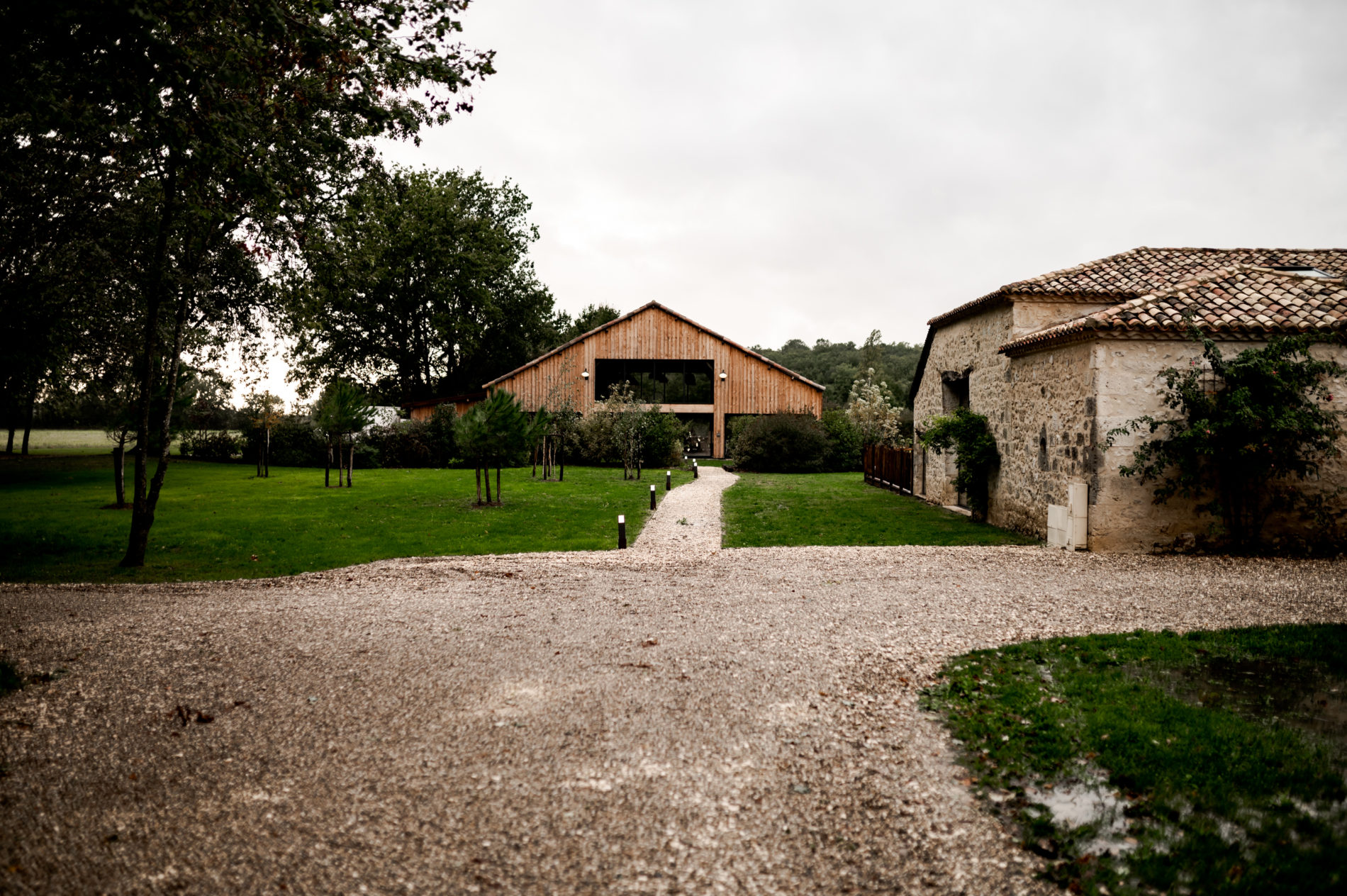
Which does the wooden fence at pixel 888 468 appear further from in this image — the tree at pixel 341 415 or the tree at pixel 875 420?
the tree at pixel 341 415

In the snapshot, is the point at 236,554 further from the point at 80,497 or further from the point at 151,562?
the point at 80,497

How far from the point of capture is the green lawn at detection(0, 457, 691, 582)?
11430 mm

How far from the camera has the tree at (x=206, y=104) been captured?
20.5ft

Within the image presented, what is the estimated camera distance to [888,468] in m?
24.4

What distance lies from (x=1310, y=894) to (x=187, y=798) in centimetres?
530

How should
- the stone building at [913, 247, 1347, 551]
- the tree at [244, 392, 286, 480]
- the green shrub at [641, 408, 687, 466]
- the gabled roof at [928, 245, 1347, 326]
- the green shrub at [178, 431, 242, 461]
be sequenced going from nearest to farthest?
the stone building at [913, 247, 1347, 551] → the gabled roof at [928, 245, 1347, 326] → the tree at [244, 392, 286, 480] → the green shrub at [641, 408, 687, 466] → the green shrub at [178, 431, 242, 461]

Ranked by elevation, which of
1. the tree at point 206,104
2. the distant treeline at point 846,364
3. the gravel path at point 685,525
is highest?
the distant treeline at point 846,364

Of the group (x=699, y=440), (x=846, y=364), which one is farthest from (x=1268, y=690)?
(x=846, y=364)

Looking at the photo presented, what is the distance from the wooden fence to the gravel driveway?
1315cm

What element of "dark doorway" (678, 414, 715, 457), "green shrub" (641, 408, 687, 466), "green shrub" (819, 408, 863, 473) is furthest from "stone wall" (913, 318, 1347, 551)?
"dark doorway" (678, 414, 715, 457)

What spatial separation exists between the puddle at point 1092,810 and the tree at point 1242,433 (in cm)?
887

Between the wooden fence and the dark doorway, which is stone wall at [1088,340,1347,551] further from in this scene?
the dark doorway

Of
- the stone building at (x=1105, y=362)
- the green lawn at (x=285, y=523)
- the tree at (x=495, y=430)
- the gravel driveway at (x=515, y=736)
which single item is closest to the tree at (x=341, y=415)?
the green lawn at (x=285, y=523)

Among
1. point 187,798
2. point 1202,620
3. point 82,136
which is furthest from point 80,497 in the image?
point 1202,620
